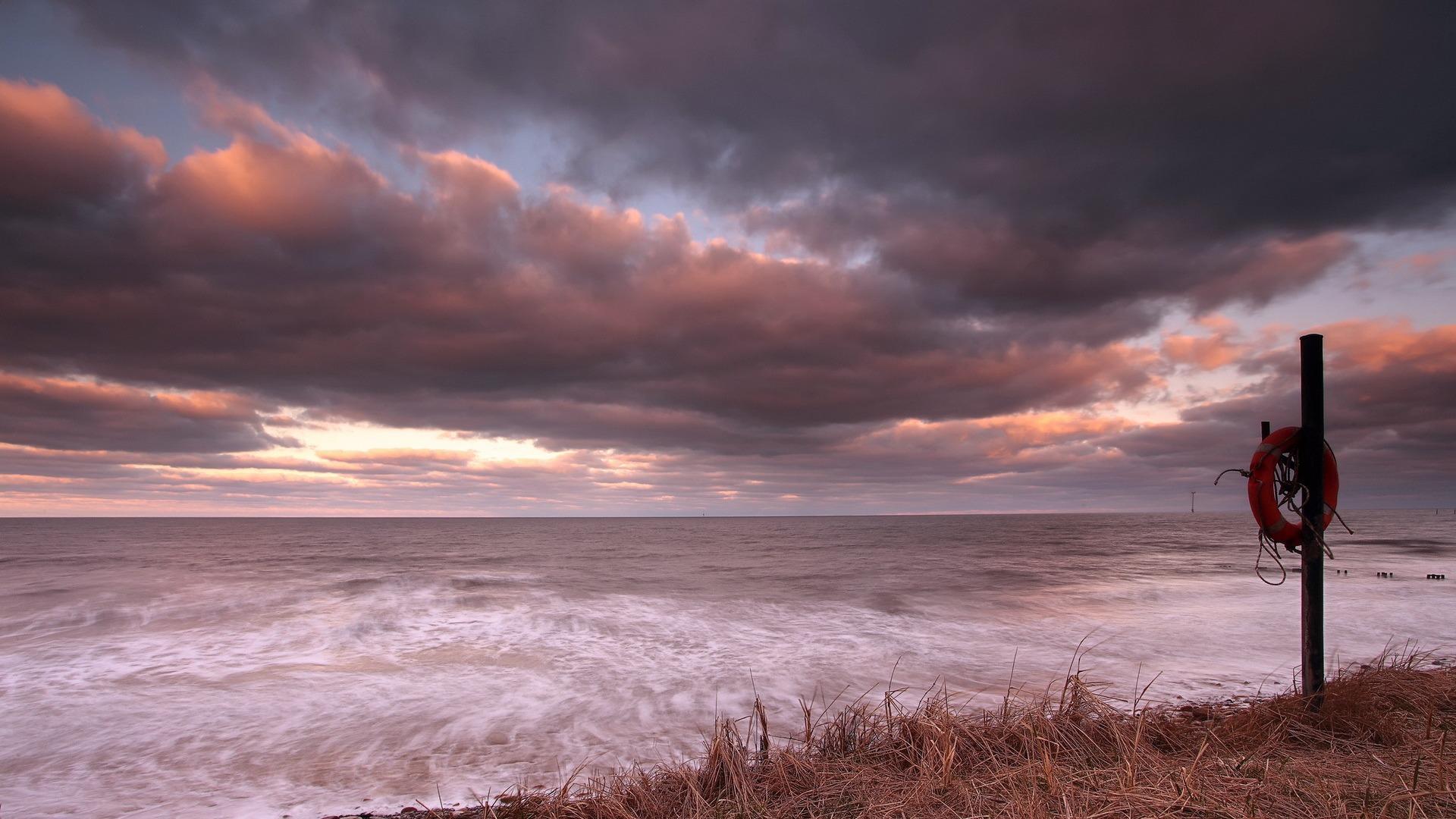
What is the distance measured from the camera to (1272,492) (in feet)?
22.7

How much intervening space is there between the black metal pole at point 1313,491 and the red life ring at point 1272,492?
111 mm

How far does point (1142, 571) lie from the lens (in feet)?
101

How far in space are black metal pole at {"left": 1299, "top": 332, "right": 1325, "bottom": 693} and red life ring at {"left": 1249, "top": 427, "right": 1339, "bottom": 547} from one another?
0.11 m

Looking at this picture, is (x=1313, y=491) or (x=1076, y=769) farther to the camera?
(x=1313, y=491)

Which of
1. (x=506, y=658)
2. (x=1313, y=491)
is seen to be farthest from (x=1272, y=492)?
(x=506, y=658)

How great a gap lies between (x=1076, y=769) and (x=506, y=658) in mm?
10784

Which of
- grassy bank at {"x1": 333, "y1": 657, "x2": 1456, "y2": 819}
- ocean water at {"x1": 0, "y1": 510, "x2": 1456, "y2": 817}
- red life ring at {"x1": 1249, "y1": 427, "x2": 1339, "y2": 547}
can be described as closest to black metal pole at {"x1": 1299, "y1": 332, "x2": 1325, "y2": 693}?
red life ring at {"x1": 1249, "y1": 427, "x2": 1339, "y2": 547}

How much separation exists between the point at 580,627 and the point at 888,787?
1339 cm

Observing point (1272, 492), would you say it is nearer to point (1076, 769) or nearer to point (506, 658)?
point (1076, 769)

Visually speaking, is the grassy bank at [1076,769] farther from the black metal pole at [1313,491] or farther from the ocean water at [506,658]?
the ocean water at [506,658]

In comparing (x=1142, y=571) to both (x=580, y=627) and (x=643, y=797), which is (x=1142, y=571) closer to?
(x=580, y=627)

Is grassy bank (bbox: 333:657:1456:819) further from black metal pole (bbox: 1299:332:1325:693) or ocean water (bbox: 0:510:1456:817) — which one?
ocean water (bbox: 0:510:1456:817)

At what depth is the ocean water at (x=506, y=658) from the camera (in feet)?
24.5

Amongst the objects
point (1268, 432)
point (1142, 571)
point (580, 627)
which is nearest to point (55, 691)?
point (580, 627)
